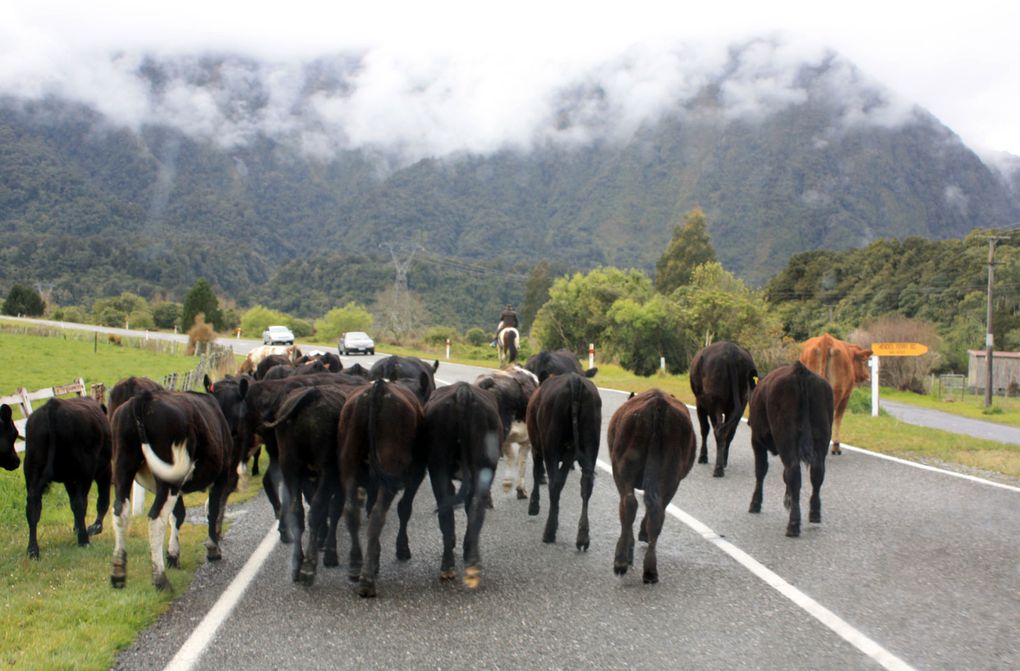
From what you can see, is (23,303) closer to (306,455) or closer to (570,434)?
(306,455)

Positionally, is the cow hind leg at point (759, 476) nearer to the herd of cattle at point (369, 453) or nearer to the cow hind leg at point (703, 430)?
the herd of cattle at point (369, 453)

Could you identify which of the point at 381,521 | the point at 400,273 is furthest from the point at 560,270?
the point at 381,521

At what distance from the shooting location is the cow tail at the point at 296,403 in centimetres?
681

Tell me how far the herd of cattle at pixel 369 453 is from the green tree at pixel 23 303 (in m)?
84.4

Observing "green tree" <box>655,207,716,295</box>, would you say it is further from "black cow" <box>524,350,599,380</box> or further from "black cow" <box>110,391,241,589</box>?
"black cow" <box>110,391,241,589</box>

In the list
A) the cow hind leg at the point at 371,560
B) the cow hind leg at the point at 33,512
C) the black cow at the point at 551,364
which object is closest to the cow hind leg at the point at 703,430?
the black cow at the point at 551,364

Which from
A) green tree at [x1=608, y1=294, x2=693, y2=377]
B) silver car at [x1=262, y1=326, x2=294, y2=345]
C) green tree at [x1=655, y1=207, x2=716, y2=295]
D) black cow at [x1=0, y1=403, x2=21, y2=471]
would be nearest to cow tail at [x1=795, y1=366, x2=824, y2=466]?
black cow at [x1=0, y1=403, x2=21, y2=471]

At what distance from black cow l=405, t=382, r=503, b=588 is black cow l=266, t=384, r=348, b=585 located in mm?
729

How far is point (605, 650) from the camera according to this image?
5203mm

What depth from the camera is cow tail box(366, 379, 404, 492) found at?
6.52 meters

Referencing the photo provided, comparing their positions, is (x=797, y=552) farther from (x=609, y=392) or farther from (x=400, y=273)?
(x=400, y=273)

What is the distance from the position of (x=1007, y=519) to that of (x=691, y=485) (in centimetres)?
337

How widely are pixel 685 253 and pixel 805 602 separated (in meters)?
80.5

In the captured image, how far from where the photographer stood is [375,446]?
21.4 feet
